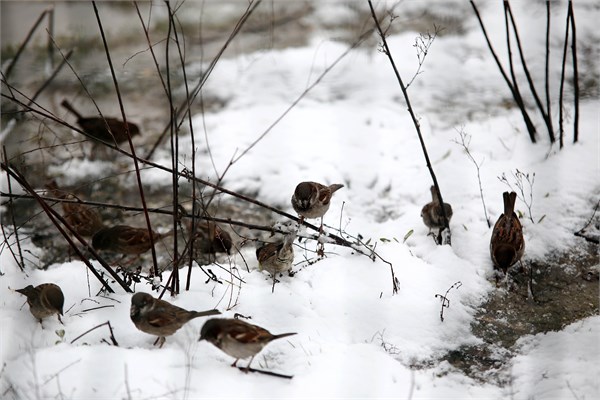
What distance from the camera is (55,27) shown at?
33.0 feet

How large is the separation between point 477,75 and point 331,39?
222 cm

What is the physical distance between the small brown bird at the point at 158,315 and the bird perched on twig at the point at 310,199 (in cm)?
136

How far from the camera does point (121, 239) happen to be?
5.41m

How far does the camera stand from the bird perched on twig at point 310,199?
4.98 m

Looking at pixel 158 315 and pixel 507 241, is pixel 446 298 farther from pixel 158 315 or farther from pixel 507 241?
pixel 158 315

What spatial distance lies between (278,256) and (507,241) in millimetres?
1741

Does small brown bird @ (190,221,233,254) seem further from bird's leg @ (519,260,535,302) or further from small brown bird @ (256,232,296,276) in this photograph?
bird's leg @ (519,260,535,302)

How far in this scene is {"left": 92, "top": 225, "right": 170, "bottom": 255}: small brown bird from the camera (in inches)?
213

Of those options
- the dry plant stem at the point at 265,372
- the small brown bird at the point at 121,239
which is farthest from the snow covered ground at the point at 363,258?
the small brown bird at the point at 121,239

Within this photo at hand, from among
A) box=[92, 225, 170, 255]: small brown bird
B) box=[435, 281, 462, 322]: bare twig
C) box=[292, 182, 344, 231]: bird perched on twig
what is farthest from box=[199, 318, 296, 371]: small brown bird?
box=[92, 225, 170, 255]: small brown bird

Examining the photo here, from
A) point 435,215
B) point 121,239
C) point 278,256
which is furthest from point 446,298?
point 121,239

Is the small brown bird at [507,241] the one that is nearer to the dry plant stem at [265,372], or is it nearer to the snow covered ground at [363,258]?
the snow covered ground at [363,258]

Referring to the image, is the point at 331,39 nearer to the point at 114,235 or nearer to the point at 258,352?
the point at 114,235

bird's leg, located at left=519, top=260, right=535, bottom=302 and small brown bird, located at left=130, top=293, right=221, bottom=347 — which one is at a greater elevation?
bird's leg, located at left=519, top=260, right=535, bottom=302
